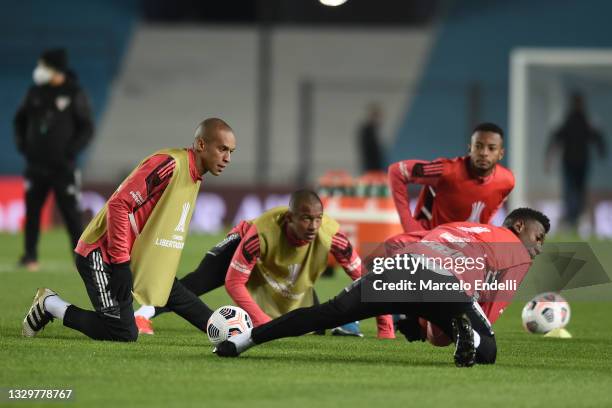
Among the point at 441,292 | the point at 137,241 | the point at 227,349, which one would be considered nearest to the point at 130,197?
the point at 137,241

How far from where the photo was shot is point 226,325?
688 cm

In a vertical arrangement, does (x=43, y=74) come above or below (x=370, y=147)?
above

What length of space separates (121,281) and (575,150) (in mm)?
14950

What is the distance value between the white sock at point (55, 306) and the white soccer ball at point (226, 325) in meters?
0.94

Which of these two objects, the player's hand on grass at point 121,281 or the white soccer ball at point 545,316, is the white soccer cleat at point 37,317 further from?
the white soccer ball at point 545,316

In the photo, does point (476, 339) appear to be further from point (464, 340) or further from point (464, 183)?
point (464, 183)

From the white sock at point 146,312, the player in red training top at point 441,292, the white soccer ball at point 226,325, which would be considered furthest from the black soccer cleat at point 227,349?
the white sock at point 146,312

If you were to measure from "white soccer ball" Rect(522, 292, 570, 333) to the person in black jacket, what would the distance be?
5.20m

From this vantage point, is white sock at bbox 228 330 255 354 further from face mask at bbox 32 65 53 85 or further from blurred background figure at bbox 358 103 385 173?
blurred background figure at bbox 358 103 385 173

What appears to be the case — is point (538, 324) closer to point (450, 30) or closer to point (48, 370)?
point (48, 370)

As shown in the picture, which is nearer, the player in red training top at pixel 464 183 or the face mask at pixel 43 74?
the player in red training top at pixel 464 183

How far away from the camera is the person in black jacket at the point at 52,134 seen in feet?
40.2

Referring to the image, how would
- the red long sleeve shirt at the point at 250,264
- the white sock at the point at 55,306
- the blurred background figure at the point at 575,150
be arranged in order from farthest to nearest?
the blurred background figure at the point at 575,150 → the red long sleeve shirt at the point at 250,264 → the white sock at the point at 55,306

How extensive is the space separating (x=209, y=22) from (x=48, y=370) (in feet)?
77.0
